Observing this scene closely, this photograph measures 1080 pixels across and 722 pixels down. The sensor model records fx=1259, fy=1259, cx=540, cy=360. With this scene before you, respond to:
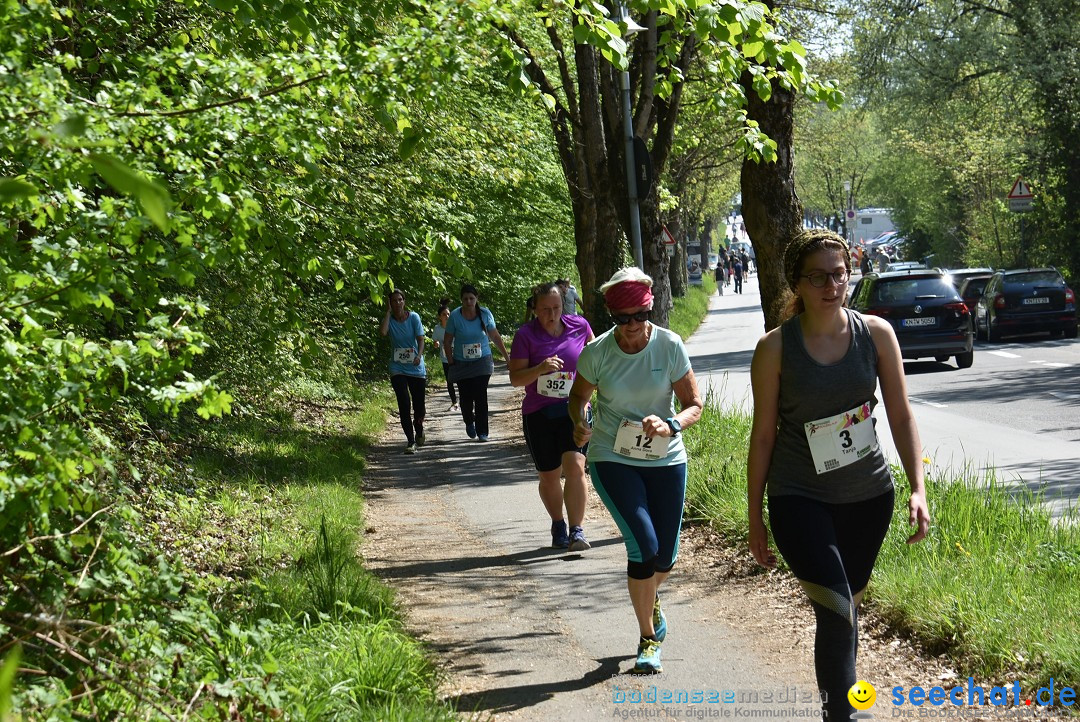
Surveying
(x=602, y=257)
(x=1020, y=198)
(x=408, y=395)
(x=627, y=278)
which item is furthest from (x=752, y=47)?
(x=1020, y=198)

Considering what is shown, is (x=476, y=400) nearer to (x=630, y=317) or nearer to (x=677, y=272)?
(x=630, y=317)

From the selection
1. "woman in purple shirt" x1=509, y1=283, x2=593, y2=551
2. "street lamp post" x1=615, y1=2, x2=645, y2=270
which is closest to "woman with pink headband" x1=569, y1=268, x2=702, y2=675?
"woman in purple shirt" x1=509, y1=283, x2=593, y2=551

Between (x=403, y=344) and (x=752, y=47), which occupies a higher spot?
(x=752, y=47)

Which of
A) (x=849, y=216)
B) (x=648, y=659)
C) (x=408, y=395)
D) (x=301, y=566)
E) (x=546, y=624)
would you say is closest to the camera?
(x=648, y=659)

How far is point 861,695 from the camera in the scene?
4.39 meters

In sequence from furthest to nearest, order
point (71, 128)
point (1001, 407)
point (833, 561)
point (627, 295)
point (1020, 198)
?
point (1020, 198), point (1001, 407), point (627, 295), point (833, 561), point (71, 128)

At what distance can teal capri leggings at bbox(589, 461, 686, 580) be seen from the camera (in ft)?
19.1

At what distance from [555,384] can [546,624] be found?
2017 millimetres

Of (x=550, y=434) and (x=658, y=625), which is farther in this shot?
(x=550, y=434)

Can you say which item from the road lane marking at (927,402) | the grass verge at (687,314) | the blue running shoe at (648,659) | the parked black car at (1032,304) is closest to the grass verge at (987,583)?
the blue running shoe at (648,659)

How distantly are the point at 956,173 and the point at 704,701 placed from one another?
5047cm

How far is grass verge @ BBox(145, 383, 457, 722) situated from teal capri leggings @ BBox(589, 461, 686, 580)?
1.09 meters

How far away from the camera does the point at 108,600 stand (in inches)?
160

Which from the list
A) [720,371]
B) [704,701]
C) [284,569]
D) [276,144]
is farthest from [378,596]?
[720,371]
